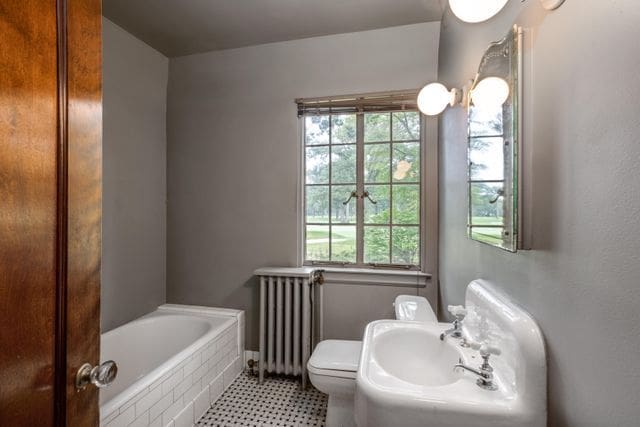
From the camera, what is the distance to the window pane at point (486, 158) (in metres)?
0.99

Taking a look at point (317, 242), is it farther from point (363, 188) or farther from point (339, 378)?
point (339, 378)

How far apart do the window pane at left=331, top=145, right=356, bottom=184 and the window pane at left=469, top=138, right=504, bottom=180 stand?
3.44 ft

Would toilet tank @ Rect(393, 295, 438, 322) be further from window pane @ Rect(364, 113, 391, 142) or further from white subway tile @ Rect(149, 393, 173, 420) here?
white subway tile @ Rect(149, 393, 173, 420)

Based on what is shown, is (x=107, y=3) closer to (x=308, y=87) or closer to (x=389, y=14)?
(x=308, y=87)

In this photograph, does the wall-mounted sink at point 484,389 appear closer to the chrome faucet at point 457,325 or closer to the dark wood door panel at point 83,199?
the chrome faucet at point 457,325

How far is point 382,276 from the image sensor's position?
211 centimetres

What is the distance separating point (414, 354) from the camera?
1.15 meters

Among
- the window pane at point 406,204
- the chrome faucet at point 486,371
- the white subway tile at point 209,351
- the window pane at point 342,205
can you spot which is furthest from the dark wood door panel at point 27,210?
the window pane at point 406,204

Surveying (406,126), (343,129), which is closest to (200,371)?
(343,129)

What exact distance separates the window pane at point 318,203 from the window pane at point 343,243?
0.41 ft

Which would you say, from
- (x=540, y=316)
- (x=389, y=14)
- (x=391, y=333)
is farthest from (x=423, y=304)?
(x=389, y=14)

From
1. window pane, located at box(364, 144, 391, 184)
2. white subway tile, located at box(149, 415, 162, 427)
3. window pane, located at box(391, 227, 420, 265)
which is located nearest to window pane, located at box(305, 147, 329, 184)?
window pane, located at box(364, 144, 391, 184)

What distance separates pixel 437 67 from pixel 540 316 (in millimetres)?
1822

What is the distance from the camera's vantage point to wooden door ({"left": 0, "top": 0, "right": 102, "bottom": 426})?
1.66 feet
